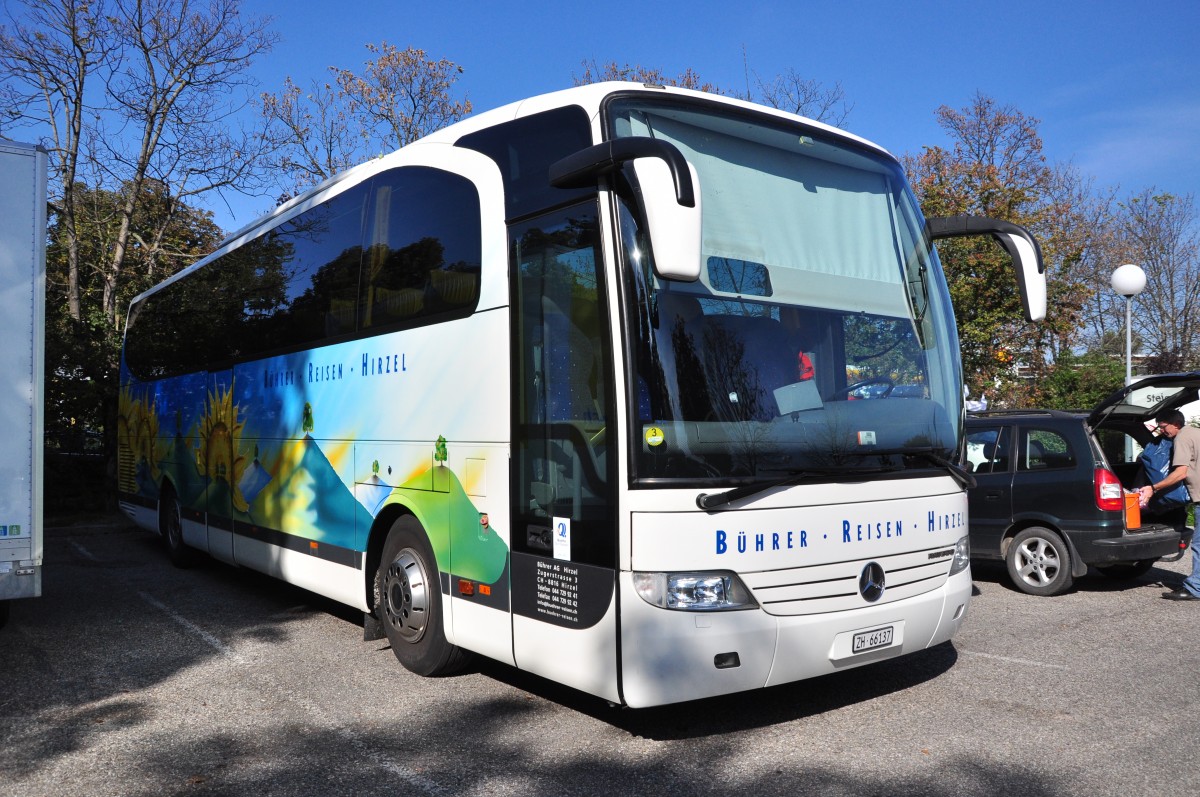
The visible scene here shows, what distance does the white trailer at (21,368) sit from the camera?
20.7 feet

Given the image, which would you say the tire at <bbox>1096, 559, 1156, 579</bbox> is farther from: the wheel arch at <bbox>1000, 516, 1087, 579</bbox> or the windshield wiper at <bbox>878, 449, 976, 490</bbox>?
the windshield wiper at <bbox>878, 449, 976, 490</bbox>

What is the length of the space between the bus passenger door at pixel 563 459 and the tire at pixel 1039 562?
6.50m

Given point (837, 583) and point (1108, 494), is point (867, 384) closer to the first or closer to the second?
point (837, 583)

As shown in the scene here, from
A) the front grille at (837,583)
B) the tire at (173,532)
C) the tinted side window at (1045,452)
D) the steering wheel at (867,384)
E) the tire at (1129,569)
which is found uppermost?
the steering wheel at (867,384)

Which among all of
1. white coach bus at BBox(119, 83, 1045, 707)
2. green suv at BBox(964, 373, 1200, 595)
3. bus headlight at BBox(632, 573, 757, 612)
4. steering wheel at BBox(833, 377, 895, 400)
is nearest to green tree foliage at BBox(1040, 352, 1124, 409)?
green suv at BBox(964, 373, 1200, 595)

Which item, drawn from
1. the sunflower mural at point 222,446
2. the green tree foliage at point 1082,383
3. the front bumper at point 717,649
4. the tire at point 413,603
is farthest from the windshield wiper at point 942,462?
the green tree foliage at point 1082,383

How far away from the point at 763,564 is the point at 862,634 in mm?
800

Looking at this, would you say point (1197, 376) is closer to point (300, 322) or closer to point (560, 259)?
point (560, 259)

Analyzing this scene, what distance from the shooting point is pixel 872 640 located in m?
5.24

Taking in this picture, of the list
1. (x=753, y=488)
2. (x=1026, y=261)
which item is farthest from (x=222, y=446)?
(x=1026, y=261)

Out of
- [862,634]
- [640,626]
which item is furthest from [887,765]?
[640,626]

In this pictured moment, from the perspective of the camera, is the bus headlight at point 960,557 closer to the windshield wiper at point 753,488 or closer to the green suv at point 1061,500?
the windshield wiper at point 753,488

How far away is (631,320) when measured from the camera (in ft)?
15.6

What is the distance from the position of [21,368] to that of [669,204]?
464 cm
